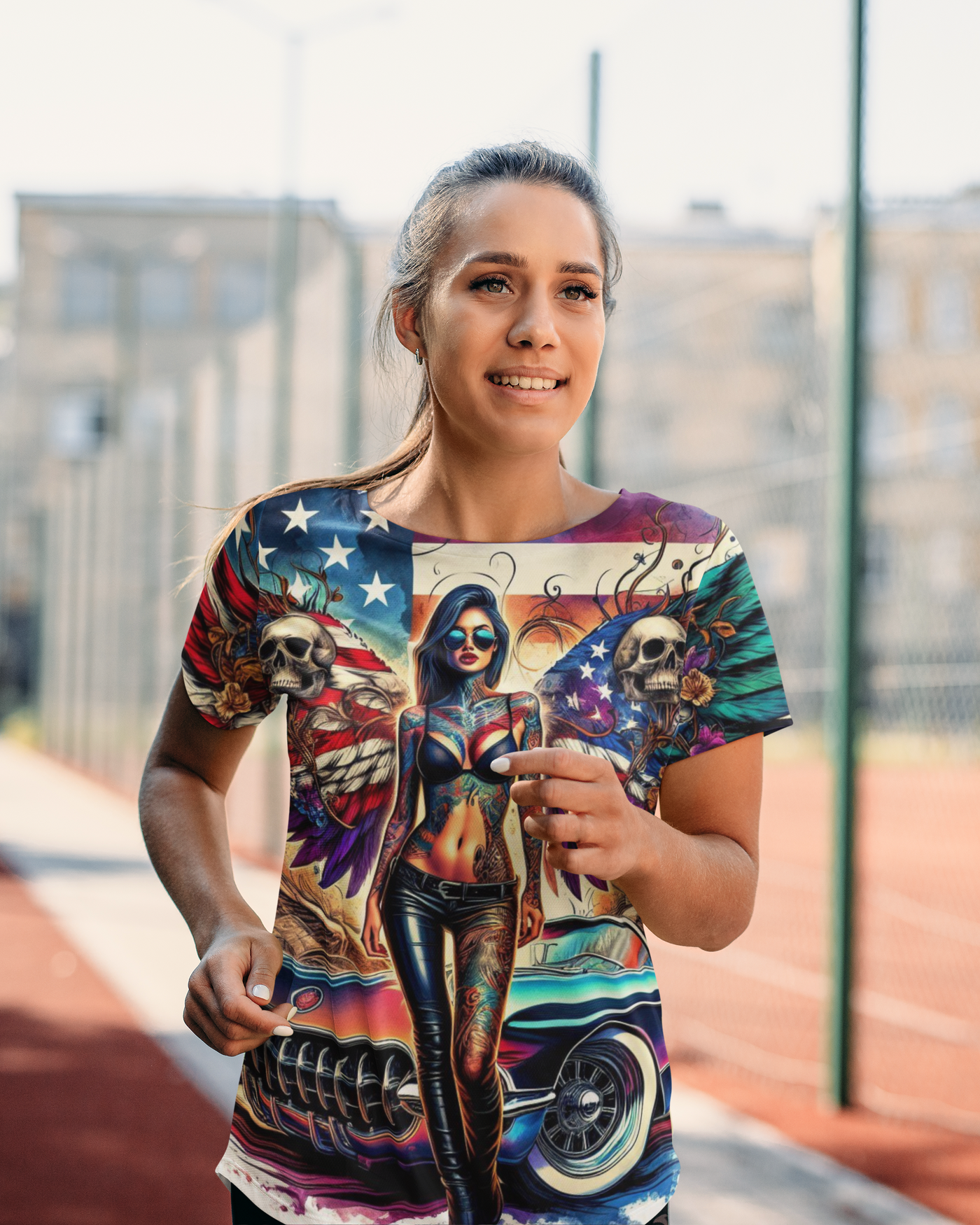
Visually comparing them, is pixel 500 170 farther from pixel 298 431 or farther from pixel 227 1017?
pixel 298 431

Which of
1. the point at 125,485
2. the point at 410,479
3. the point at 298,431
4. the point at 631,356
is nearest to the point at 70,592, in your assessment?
the point at 125,485

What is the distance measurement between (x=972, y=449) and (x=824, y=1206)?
2.16 m

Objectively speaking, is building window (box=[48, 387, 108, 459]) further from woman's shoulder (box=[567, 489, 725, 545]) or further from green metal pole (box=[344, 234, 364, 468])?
woman's shoulder (box=[567, 489, 725, 545])

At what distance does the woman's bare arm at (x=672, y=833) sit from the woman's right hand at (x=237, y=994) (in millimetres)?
298

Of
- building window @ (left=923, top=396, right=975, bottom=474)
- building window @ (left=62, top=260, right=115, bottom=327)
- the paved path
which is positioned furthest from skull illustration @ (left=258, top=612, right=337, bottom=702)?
building window @ (left=62, top=260, right=115, bottom=327)

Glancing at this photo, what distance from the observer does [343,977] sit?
4.55ft

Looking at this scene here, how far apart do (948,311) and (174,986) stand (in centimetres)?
412

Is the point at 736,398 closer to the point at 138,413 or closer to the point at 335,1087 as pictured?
the point at 335,1087

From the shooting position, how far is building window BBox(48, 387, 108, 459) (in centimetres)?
3475

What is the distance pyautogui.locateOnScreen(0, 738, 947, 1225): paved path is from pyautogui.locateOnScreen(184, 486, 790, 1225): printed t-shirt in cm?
233

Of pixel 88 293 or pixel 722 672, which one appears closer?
pixel 722 672

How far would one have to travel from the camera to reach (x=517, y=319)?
1.45 m

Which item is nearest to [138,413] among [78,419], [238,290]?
[238,290]

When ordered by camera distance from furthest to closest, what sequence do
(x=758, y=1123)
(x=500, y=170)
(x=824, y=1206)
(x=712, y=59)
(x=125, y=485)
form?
(x=125, y=485) < (x=712, y=59) < (x=758, y=1123) < (x=824, y=1206) < (x=500, y=170)
